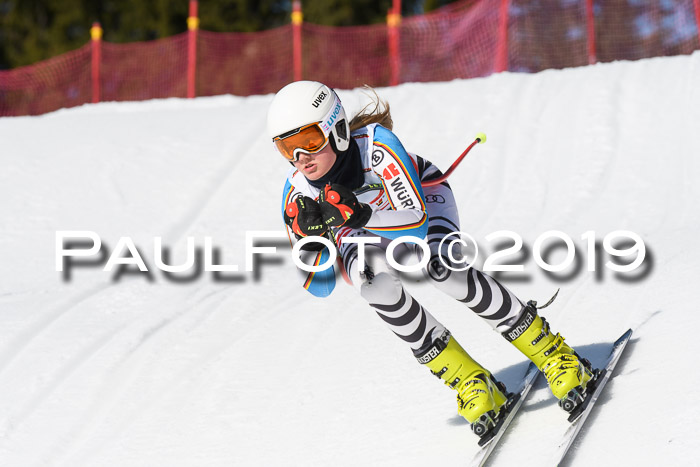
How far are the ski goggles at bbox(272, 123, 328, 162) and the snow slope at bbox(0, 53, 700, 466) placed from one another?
1536mm

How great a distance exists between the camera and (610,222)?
25.9 ft

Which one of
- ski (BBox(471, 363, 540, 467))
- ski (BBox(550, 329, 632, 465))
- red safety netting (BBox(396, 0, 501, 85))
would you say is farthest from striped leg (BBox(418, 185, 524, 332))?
red safety netting (BBox(396, 0, 501, 85))

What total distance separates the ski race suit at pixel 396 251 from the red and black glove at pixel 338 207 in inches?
6.7

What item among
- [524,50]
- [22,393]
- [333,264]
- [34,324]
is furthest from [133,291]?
[524,50]

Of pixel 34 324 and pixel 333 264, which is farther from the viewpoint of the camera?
pixel 34 324

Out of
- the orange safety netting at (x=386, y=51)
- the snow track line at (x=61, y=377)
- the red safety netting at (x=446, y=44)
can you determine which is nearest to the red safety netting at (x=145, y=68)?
the orange safety netting at (x=386, y=51)

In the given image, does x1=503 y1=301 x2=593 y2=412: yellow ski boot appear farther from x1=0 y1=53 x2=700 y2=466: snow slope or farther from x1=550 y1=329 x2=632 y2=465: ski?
x1=0 y1=53 x2=700 y2=466: snow slope

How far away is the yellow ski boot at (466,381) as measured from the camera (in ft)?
13.8

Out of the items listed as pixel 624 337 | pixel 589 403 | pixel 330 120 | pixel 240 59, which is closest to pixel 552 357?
pixel 589 403

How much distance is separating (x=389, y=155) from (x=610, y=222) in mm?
4308

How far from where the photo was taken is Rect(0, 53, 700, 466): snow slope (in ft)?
15.3

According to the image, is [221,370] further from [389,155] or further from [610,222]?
[610,222]

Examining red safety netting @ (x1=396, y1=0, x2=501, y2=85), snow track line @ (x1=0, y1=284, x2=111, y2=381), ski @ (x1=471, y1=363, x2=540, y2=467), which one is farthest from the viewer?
red safety netting @ (x1=396, y1=0, x2=501, y2=85)

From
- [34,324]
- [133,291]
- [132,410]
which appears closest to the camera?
[132,410]
